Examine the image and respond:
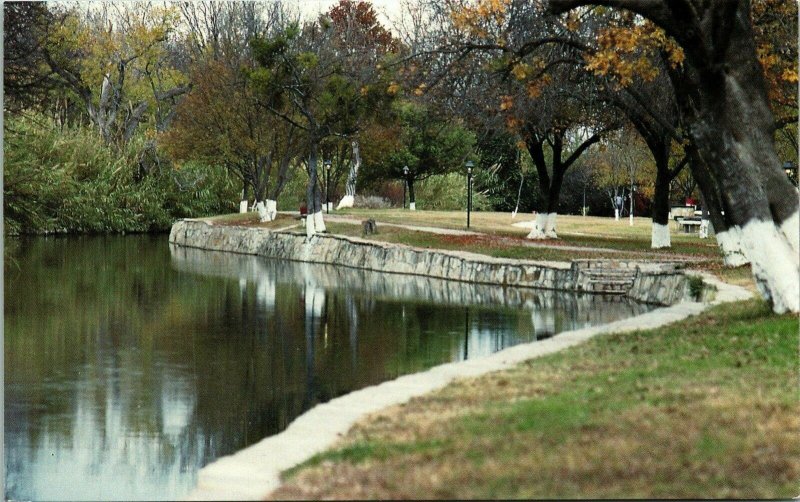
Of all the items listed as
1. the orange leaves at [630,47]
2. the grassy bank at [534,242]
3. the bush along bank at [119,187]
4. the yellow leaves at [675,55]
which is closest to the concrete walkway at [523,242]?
the grassy bank at [534,242]

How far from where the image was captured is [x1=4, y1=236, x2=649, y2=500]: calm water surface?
1473cm

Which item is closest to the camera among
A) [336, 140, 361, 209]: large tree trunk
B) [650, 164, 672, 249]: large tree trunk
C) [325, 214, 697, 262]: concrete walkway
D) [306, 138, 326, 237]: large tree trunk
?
[325, 214, 697, 262]: concrete walkway

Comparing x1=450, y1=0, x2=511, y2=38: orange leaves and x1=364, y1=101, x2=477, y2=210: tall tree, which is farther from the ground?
x1=450, y1=0, x2=511, y2=38: orange leaves

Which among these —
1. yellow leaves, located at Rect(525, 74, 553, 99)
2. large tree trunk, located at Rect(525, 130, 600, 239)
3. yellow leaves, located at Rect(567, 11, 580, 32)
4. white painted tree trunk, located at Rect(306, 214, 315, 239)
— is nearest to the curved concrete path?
yellow leaves, located at Rect(525, 74, 553, 99)

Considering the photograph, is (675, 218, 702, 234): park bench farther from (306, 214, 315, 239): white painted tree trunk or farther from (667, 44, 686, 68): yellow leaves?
(667, 44, 686, 68): yellow leaves

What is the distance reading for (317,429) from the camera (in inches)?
485

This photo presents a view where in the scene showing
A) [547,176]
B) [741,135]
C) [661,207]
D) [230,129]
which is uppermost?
[230,129]

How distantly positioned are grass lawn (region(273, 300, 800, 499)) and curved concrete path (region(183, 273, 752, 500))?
255 mm

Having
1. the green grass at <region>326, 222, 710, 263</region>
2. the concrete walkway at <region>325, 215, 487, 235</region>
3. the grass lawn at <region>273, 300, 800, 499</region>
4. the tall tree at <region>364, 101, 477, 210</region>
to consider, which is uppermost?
the tall tree at <region>364, 101, 477, 210</region>

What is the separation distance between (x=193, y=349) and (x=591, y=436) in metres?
13.9

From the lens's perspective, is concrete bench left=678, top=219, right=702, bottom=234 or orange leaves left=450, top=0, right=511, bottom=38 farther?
concrete bench left=678, top=219, right=702, bottom=234

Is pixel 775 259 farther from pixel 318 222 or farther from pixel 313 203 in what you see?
pixel 318 222

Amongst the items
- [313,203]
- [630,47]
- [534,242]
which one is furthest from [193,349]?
[313,203]

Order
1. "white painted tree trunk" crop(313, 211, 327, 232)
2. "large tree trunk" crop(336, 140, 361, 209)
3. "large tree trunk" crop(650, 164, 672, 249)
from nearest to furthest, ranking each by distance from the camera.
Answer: "large tree trunk" crop(650, 164, 672, 249), "white painted tree trunk" crop(313, 211, 327, 232), "large tree trunk" crop(336, 140, 361, 209)
